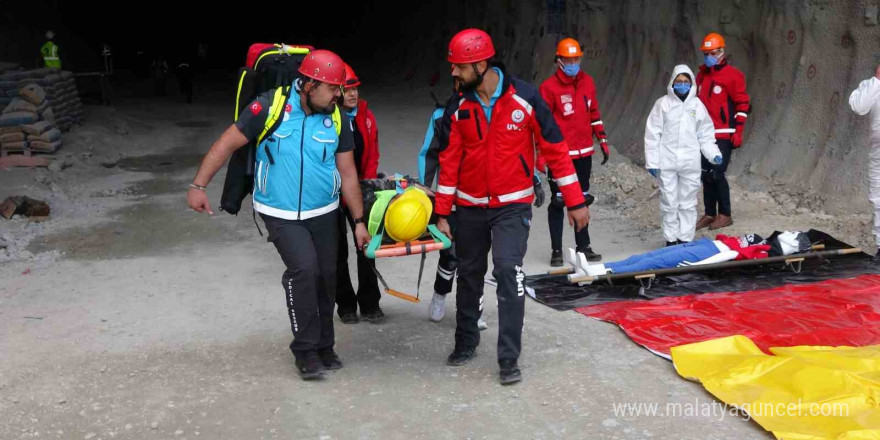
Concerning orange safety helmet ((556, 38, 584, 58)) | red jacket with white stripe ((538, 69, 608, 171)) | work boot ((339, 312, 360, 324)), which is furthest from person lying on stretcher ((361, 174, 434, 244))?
orange safety helmet ((556, 38, 584, 58))

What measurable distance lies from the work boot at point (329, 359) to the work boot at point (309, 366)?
0.16m

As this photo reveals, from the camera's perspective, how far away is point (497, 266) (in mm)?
5496

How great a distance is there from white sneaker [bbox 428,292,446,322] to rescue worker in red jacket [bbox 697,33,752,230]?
4.14 m

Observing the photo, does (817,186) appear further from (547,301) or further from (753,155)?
(547,301)

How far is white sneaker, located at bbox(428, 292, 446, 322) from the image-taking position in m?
6.68

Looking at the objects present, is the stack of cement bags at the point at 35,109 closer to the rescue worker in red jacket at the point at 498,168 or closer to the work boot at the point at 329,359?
the work boot at the point at 329,359

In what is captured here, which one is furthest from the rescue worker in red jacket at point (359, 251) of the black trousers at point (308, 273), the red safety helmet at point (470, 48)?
the red safety helmet at point (470, 48)

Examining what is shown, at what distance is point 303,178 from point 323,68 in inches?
25.7

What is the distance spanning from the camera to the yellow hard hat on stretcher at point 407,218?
5590 millimetres

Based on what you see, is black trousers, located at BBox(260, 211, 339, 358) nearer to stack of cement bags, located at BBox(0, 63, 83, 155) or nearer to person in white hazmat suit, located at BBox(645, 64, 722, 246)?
person in white hazmat suit, located at BBox(645, 64, 722, 246)

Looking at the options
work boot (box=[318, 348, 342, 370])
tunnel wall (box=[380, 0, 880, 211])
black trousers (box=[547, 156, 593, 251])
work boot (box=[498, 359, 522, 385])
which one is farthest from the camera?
tunnel wall (box=[380, 0, 880, 211])

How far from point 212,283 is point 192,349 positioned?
69.3 inches

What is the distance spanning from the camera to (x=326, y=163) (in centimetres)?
551

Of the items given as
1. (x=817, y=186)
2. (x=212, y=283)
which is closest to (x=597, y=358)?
(x=212, y=283)
